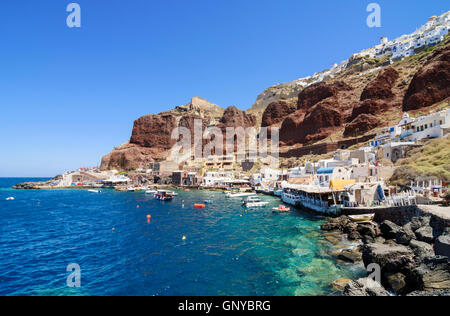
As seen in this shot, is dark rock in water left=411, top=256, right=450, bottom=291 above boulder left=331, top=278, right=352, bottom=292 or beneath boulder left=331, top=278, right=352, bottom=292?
above

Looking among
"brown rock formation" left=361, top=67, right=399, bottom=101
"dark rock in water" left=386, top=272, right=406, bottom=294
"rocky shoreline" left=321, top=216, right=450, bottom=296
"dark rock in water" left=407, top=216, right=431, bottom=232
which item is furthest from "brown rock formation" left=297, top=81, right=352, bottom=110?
"dark rock in water" left=386, top=272, right=406, bottom=294

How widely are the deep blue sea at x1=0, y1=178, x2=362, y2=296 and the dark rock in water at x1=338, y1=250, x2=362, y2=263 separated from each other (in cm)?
95

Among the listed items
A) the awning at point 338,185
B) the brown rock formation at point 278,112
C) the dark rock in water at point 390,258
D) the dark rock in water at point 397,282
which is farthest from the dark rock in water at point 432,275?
the brown rock formation at point 278,112

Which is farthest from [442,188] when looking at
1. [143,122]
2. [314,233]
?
[143,122]

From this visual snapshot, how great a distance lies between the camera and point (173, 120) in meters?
174

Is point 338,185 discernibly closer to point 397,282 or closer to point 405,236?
point 405,236

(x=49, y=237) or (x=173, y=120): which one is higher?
(x=173, y=120)

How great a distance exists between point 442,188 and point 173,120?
16138 centimetres

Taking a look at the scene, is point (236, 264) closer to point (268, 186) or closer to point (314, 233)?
point (314, 233)

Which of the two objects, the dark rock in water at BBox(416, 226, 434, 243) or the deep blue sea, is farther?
the dark rock in water at BBox(416, 226, 434, 243)

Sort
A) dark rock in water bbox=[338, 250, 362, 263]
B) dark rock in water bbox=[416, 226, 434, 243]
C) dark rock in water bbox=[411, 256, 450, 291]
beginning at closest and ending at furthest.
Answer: dark rock in water bbox=[411, 256, 450, 291] → dark rock in water bbox=[416, 226, 434, 243] → dark rock in water bbox=[338, 250, 362, 263]

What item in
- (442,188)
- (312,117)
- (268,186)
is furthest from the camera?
(312,117)

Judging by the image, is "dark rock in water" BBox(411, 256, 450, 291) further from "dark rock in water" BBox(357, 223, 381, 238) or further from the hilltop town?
the hilltop town

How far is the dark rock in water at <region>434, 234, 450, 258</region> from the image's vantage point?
14631 millimetres
